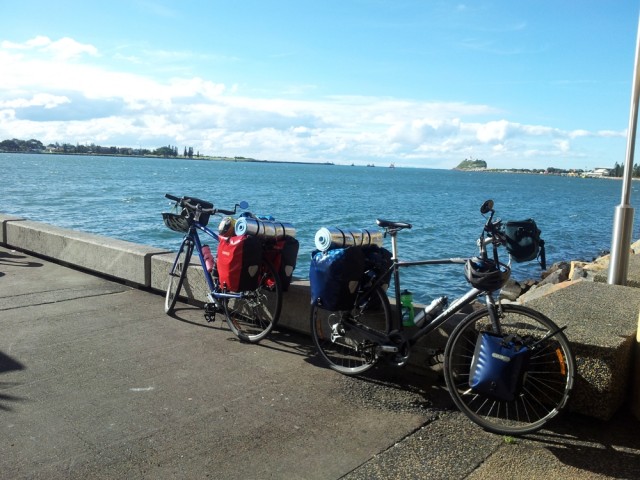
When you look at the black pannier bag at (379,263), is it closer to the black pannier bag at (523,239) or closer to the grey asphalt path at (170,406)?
the grey asphalt path at (170,406)

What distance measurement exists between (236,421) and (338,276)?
1.39 m

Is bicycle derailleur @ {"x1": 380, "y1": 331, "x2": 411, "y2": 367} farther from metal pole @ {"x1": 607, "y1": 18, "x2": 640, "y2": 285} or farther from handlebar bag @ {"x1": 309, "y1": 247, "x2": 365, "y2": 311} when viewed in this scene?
metal pole @ {"x1": 607, "y1": 18, "x2": 640, "y2": 285}

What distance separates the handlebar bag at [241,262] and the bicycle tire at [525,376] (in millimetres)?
2112

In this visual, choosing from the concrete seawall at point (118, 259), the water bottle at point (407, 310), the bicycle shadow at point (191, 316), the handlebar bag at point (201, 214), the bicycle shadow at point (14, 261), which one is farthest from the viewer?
the bicycle shadow at point (14, 261)

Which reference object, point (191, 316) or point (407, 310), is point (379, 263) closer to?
point (407, 310)

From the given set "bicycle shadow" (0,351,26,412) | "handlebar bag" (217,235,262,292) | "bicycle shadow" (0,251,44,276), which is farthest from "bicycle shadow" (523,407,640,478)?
"bicycle shadow" (0,251,44,276)

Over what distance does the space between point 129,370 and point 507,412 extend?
3.08 m

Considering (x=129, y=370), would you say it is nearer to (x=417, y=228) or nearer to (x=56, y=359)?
(x=56, y=359)

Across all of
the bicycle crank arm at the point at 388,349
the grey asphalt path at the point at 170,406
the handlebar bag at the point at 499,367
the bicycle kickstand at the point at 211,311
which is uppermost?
the handlebar bag at the point at 499,367

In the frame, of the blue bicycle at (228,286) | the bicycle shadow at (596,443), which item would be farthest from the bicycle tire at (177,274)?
the bicycle shadow at (596,443)

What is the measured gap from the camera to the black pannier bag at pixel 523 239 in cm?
431

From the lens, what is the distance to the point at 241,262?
224 inches

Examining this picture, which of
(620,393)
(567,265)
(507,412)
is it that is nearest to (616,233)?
(620,393)

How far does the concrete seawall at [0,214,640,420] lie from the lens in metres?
4.22
